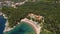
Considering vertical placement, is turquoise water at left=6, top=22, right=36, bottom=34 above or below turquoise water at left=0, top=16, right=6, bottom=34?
below

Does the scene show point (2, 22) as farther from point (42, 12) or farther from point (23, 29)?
point (42, 12)

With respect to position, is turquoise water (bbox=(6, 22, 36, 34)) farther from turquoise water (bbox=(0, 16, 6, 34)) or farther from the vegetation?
turquoise water (bbox=(0, 16, 6, 34))

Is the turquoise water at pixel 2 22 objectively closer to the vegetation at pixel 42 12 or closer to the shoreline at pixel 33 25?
the vegetation at pixel 42 12

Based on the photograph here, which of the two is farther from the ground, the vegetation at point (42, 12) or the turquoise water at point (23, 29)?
the vegetation at point (42, 12)

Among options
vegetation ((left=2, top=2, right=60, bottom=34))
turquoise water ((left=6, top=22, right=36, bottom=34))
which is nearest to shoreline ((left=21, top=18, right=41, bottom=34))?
turquoise water ((left=6, top=22, right=36, bottom=34))

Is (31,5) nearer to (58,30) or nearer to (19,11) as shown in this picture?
(19,11)

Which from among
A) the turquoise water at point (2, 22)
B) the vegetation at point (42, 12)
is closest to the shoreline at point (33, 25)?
the vegetation at point (42, 12)
